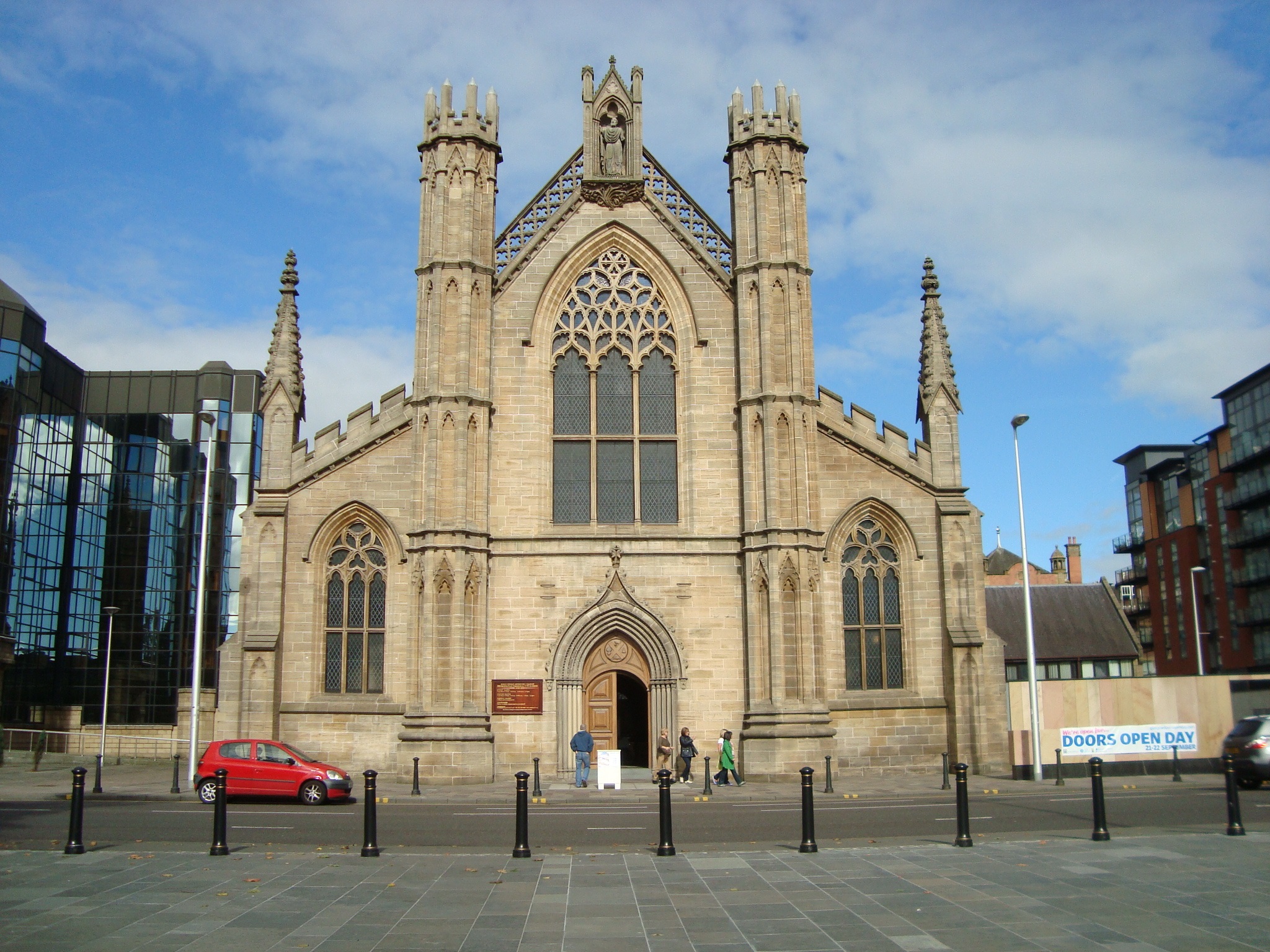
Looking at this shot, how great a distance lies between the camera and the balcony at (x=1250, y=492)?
215 ft

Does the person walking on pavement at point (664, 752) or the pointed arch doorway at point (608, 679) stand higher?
the pointed arch doorway at point (608, 679)

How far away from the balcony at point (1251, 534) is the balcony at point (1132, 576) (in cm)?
1696

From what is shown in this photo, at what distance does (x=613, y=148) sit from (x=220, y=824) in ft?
72.8

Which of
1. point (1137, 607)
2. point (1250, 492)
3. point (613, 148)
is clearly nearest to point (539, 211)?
point (613, 148)

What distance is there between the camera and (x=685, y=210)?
99.3 ft

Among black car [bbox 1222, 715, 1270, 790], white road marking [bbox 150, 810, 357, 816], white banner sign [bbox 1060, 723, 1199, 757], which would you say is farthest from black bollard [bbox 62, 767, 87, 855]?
white banner sign [bbox 1060, 723, 1199, 757]

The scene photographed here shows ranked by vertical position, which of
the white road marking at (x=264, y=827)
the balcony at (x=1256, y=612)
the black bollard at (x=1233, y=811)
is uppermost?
the balcony at (x=1256, y=612)

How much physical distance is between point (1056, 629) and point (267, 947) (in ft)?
188

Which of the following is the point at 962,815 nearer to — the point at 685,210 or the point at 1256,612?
the point at 685,210

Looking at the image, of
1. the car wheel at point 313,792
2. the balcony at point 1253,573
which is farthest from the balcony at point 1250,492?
the car wheel at point 313,792

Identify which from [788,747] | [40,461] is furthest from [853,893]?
[40,461]

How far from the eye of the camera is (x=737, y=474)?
93.1 feet

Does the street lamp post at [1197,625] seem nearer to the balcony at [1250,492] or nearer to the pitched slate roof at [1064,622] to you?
the pitched slate roof at [1064,622]

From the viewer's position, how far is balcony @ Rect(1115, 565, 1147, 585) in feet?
283
